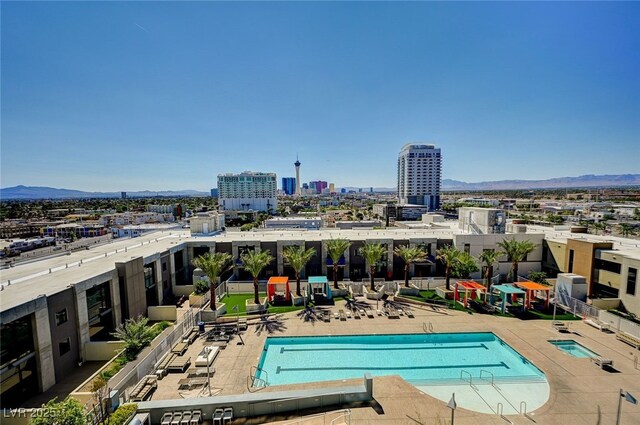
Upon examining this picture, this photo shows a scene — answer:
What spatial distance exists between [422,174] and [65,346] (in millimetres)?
190513

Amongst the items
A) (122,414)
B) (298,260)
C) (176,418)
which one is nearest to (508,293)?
(298,260)

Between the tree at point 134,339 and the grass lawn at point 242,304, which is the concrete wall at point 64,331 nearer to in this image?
the tree at point 134,339

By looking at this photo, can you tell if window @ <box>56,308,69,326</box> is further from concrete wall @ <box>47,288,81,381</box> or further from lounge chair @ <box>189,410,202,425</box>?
lounge chair @ <box>189,410,202,425</box>

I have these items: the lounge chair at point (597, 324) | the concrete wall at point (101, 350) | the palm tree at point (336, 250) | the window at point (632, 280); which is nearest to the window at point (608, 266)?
the window at point (632, 280)

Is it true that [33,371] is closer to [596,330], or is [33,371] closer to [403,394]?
[403,394]

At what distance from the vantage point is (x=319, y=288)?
1184 inches

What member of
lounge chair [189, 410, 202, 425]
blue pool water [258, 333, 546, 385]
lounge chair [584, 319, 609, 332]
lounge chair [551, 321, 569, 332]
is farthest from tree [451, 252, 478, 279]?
lounge chair [189, 410, 202, 425]

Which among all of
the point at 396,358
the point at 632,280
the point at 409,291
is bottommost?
the point at 396,358

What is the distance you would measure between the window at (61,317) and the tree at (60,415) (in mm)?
8614

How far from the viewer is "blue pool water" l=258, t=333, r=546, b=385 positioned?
1848 centimetres

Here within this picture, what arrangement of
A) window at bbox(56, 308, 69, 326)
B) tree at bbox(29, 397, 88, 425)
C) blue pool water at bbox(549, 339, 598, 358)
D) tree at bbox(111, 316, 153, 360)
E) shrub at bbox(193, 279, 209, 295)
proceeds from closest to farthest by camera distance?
tree at bbox(29, 397, 88, 425), window at bbox(56, 308, 69, 326), tree at bbox(111, 316, 153, 360), blue pool water at bbox(549, 339, 598, 358), shrub at bbox(193, 279, 209, 295)

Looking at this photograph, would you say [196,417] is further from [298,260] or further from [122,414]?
[298,260]

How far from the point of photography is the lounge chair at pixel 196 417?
13172mm

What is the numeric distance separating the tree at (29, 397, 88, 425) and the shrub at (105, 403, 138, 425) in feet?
4.71
